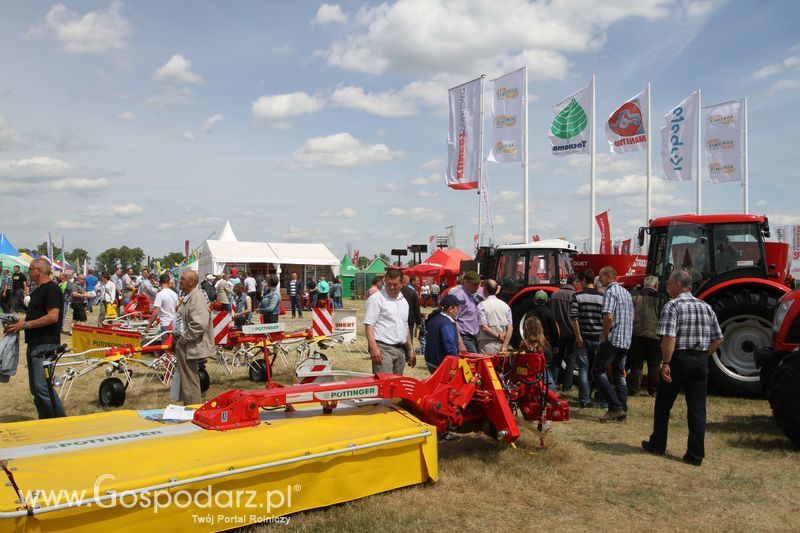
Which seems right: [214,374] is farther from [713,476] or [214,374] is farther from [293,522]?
[713,476]

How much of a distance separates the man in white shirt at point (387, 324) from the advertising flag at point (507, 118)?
1285 centimetres

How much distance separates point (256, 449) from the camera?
3730 millimetres

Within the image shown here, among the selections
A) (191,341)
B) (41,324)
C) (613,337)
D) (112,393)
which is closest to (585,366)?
(613,337)

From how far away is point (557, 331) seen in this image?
25.5ft

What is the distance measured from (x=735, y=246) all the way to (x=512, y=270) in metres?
3.66

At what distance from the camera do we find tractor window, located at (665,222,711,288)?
8.42 m

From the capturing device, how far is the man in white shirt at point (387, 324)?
573 cm

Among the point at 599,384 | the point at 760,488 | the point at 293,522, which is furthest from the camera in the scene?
the point at 599,384

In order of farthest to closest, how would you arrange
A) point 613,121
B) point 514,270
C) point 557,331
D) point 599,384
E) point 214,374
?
point 613,121
point 514,270
point 214,374
point 557,331
point 599,384

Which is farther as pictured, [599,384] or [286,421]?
[599,384]

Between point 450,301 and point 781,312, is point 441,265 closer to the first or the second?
point 781,312

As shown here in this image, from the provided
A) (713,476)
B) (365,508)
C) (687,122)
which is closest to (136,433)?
(365,508)

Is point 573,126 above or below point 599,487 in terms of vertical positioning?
above

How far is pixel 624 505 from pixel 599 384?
260 cm
